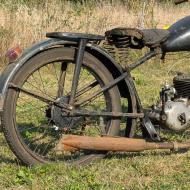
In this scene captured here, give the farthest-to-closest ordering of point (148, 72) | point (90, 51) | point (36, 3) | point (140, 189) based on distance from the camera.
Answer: point (36, 3) < point (148, 72) < point (90, 51) < point (140, 189)

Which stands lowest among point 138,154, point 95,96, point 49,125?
point 138,154

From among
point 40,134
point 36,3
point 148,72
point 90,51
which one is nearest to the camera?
point 90,51

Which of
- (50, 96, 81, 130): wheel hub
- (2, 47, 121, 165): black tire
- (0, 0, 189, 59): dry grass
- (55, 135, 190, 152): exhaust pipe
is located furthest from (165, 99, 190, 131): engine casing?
(0, 0, 189, 59): dry grass

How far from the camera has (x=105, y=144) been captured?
13.4ft

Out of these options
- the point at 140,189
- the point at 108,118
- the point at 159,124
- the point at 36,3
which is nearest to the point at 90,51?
the point at 108,118

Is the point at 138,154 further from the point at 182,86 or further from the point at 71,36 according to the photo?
the point at 71,36

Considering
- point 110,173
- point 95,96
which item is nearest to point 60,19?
point 95,96

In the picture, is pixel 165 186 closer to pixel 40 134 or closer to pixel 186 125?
pixel 186 125

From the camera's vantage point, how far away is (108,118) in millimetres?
4316

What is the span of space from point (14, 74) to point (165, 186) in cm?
148

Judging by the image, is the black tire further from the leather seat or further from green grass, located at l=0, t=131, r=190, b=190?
the leather seat

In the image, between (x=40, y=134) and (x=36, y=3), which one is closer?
(x=40, y=134)

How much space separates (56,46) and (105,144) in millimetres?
901

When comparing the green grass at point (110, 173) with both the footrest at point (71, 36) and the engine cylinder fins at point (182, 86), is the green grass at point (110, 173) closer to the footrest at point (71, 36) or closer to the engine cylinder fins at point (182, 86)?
the engine cylinder fins at point (182, 86)
